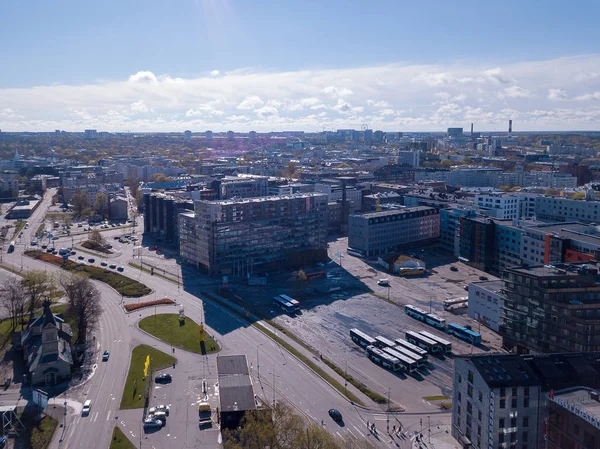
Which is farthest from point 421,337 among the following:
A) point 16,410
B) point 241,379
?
point 16,410

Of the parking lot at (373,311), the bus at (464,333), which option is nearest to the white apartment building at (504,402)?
the parking lot at (373,311)

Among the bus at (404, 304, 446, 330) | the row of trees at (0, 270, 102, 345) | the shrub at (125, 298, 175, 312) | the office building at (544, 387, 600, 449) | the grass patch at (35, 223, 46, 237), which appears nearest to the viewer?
the office building at (544, 387, 600, 449)

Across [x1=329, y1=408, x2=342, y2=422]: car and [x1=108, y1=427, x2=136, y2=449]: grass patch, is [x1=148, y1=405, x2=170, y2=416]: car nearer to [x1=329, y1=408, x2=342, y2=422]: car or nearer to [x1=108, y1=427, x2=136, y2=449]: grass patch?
[x1=108, y1=427, x2=136, y2=449]: grass patch

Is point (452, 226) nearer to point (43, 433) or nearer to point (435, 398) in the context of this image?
point (435, 398)

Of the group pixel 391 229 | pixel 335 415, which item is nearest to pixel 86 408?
pixel 335 415

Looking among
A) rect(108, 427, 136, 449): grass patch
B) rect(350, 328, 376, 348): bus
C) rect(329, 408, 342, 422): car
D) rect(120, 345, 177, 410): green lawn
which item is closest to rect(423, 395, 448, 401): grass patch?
rect(329, 408, 342, 422): car

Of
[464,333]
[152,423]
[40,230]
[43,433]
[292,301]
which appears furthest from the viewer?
[40,230]

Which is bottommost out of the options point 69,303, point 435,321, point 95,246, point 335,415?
point 335,415
